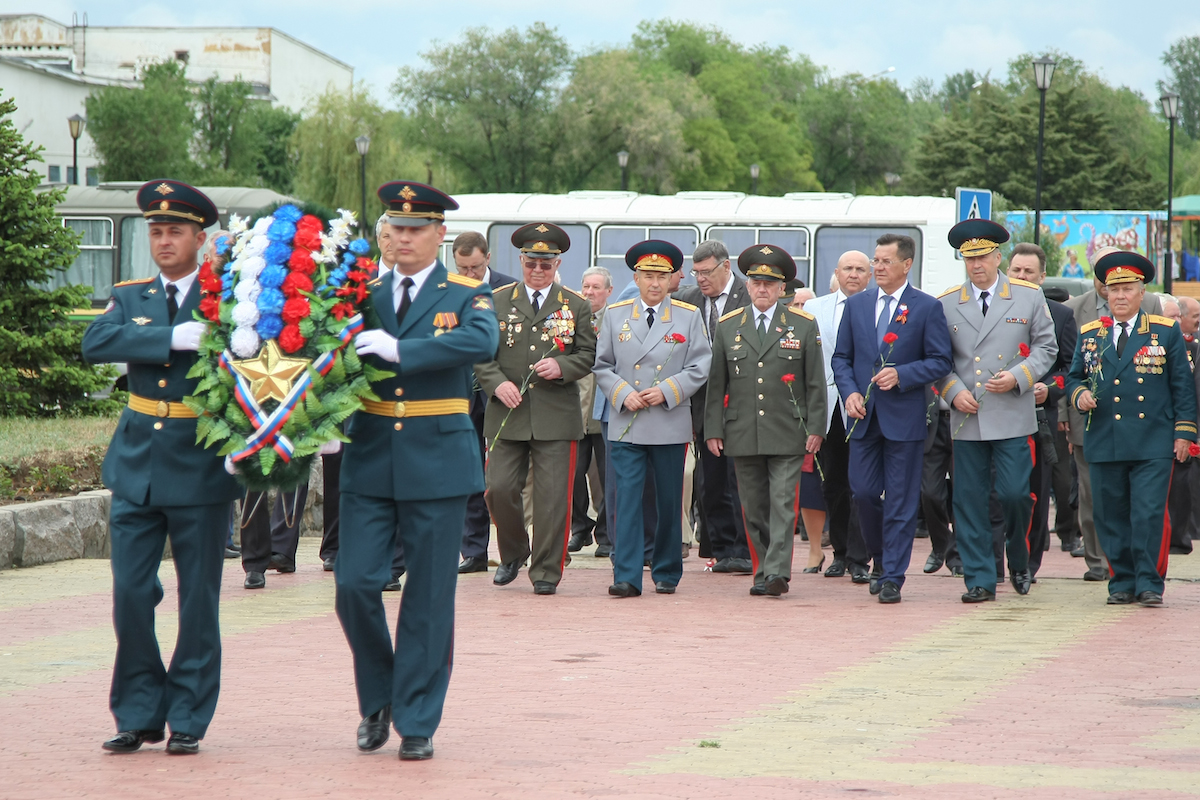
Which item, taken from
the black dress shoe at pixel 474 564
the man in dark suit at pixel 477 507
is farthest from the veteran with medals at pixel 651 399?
the black dress shoe at pixel 474 564

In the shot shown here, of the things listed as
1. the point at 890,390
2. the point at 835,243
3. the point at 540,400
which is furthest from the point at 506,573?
the point at 835,243

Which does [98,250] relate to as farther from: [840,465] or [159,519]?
[159,519]

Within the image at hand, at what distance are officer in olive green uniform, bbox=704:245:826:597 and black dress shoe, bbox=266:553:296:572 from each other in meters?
3.11

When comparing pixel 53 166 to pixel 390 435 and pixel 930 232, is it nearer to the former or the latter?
pixel 930 232

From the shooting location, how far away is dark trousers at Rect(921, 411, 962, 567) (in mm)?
10547

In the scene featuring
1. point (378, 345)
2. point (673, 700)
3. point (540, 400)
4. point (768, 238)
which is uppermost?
point (768, 238)

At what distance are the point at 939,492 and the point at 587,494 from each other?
312 centimetres

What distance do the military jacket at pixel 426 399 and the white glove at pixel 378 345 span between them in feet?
0.22

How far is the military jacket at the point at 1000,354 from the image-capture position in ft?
30.0

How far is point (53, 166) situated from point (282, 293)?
5389cm

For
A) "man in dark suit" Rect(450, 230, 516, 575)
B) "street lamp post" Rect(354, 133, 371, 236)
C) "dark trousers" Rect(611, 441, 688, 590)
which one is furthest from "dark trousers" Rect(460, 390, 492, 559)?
"street lamp post" Rect(354, 133, 371, 236)

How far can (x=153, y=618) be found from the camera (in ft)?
17.5

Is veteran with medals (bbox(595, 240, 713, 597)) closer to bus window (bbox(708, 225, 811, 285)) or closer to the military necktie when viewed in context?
the military necktie

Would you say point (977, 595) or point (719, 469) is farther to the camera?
point (719, 469)
